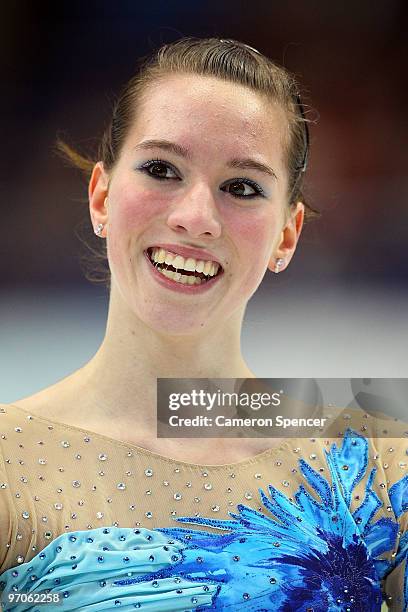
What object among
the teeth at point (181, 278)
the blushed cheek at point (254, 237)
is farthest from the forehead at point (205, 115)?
the teeth at point (181, 278)

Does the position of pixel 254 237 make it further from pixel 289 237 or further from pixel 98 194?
pixel 98 194

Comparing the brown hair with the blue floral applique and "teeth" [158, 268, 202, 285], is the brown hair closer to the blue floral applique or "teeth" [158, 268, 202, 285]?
"teeth" [158, 268, 202, 285]

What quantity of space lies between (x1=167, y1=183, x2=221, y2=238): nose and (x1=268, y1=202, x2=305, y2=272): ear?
17 cm

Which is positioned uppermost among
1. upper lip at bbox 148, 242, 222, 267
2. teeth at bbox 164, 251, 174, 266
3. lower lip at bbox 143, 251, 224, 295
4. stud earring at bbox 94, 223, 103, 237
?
stud earring at bbox 94, 223, 103, 237

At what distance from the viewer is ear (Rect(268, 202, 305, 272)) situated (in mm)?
1448

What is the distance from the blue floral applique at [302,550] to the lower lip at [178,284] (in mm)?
359

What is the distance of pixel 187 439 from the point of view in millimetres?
1400

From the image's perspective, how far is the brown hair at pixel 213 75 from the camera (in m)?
1.35

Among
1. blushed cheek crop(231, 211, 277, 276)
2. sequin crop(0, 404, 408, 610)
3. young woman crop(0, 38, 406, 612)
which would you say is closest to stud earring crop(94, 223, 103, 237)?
young woman crop(0, 38, 406, 612)

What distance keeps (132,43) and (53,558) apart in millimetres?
907

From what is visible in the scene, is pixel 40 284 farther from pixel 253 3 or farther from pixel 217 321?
pixel 253 3

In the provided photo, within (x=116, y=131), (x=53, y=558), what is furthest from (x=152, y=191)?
(x=53, y=558)

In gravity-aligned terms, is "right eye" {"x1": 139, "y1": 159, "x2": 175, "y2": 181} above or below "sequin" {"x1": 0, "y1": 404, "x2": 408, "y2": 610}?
above

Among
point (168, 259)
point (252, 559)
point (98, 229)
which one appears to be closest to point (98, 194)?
point (98, 229)
